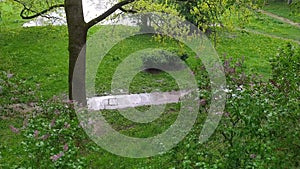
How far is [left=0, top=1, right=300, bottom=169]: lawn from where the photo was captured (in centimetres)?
343

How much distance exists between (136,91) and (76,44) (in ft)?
9.81

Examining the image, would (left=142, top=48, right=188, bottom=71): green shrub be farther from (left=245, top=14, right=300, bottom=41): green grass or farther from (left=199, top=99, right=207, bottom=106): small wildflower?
(left=245, top=14, right=300, bottom=41): green grass

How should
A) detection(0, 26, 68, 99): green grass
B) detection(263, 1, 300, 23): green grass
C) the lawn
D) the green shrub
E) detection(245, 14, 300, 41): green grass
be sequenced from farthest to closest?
1. detection(263, 1, 300, 23): green grass
2. detection(245, 14, 300, 41): green grass
3. the green shrub
4. detection(0, 26, 68, 99): green grass
5. the lawn

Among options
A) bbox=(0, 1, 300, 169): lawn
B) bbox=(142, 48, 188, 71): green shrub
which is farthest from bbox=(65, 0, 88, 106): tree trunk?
bbox=(142, 48, 188, 71): green shrub

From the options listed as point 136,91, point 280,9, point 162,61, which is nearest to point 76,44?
point 136,91

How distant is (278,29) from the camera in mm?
16719

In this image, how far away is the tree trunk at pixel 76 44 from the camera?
6.21 metres

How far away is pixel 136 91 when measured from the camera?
9.03 metres

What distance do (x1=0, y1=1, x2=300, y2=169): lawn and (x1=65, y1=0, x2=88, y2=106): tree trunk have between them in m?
0.60

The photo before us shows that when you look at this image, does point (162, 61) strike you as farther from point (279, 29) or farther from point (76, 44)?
point (279, 29)

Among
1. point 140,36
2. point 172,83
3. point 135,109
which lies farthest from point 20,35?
point 135,109

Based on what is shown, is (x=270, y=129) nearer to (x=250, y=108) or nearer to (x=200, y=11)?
(x=250, y=108)

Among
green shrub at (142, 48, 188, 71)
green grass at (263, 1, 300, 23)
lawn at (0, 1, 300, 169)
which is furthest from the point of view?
green grass at (263, 1, 300, 23)

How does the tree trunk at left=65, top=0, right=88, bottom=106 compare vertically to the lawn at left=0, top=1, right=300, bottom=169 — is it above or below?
above
